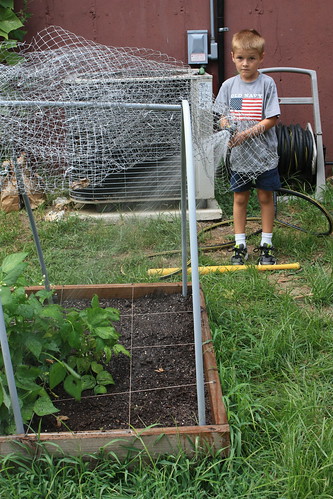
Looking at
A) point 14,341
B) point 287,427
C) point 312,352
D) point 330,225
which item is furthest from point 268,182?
point 14,341

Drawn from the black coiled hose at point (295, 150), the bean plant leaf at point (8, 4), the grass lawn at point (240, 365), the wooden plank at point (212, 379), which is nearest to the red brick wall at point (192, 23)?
the bean plant leaf at point (8, 4)

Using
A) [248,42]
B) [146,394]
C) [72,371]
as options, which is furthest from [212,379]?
[248,42]

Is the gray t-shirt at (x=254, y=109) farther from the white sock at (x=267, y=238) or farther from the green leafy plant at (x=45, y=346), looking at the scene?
the green leafy plant at (x=45, y=346)

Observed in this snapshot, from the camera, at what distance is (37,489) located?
1.75 meters

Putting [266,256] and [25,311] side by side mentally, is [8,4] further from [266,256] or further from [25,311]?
[25,311]

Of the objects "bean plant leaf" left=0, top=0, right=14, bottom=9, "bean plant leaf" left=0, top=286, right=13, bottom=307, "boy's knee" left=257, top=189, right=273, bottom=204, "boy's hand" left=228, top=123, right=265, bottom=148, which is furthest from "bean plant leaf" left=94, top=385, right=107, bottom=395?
"bean plant leaf" left=0, top=0, right=14, bottom=9

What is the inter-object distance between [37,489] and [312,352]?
1320mm

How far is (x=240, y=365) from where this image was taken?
Result: 2.44 m

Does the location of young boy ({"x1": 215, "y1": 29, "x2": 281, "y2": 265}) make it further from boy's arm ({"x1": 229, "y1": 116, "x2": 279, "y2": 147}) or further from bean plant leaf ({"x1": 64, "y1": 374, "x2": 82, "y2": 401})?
bean plant leaf ({"x1": 64, "y1": 374, "x2": 82, "y2": 401})

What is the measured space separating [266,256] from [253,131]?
1.01m

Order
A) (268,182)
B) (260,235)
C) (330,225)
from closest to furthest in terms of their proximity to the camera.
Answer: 1. (268,182)
2. (330,225)
3. (260,235)

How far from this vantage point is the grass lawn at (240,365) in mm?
1770

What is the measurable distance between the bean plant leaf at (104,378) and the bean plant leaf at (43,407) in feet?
0.91

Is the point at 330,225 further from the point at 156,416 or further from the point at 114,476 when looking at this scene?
the point at 114,476
